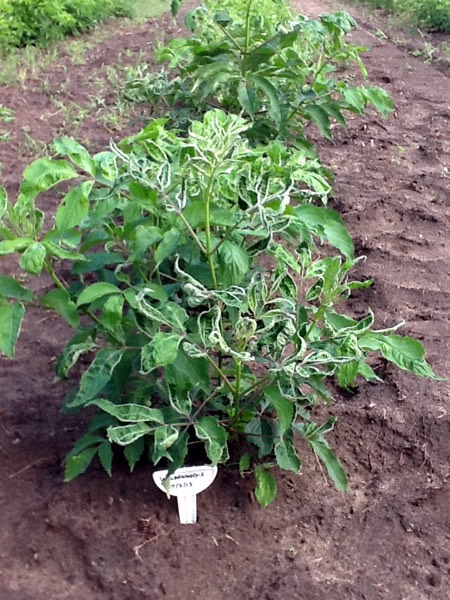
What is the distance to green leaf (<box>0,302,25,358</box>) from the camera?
196 cm

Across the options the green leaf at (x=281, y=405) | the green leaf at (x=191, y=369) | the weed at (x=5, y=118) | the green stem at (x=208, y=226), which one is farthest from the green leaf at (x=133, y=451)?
the weed at (x=5, y=118)

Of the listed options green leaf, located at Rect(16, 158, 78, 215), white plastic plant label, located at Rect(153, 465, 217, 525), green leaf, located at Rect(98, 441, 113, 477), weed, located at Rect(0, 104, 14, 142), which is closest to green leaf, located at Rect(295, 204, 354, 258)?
green leaf, located at Rect(16, 158, 78, 215)

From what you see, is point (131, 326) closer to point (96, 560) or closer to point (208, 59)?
point (96, 560)

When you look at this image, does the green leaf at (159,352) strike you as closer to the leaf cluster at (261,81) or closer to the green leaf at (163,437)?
the green leaf at (163,437)

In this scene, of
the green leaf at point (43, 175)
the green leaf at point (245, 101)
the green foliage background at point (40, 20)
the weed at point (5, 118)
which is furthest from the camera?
the green foliage background at point (40, 20)

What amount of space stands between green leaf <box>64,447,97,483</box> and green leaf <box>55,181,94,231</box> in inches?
29.0

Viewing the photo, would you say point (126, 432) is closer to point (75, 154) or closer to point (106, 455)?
point (106, 455)

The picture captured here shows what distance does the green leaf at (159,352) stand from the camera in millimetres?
1831

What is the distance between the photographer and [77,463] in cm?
229

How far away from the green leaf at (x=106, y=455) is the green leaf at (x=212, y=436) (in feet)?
1.08

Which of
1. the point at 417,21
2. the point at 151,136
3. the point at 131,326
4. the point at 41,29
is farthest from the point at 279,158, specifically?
the point at 417,21

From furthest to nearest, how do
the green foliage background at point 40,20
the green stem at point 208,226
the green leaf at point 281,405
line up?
1. the green foliage background at point 40,20
2. the green leaf at point 281,405
3. the green stem at point 208,226

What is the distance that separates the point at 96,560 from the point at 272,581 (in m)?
0.50

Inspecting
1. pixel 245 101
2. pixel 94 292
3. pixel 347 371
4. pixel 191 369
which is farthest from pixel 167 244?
pixel 245 101
